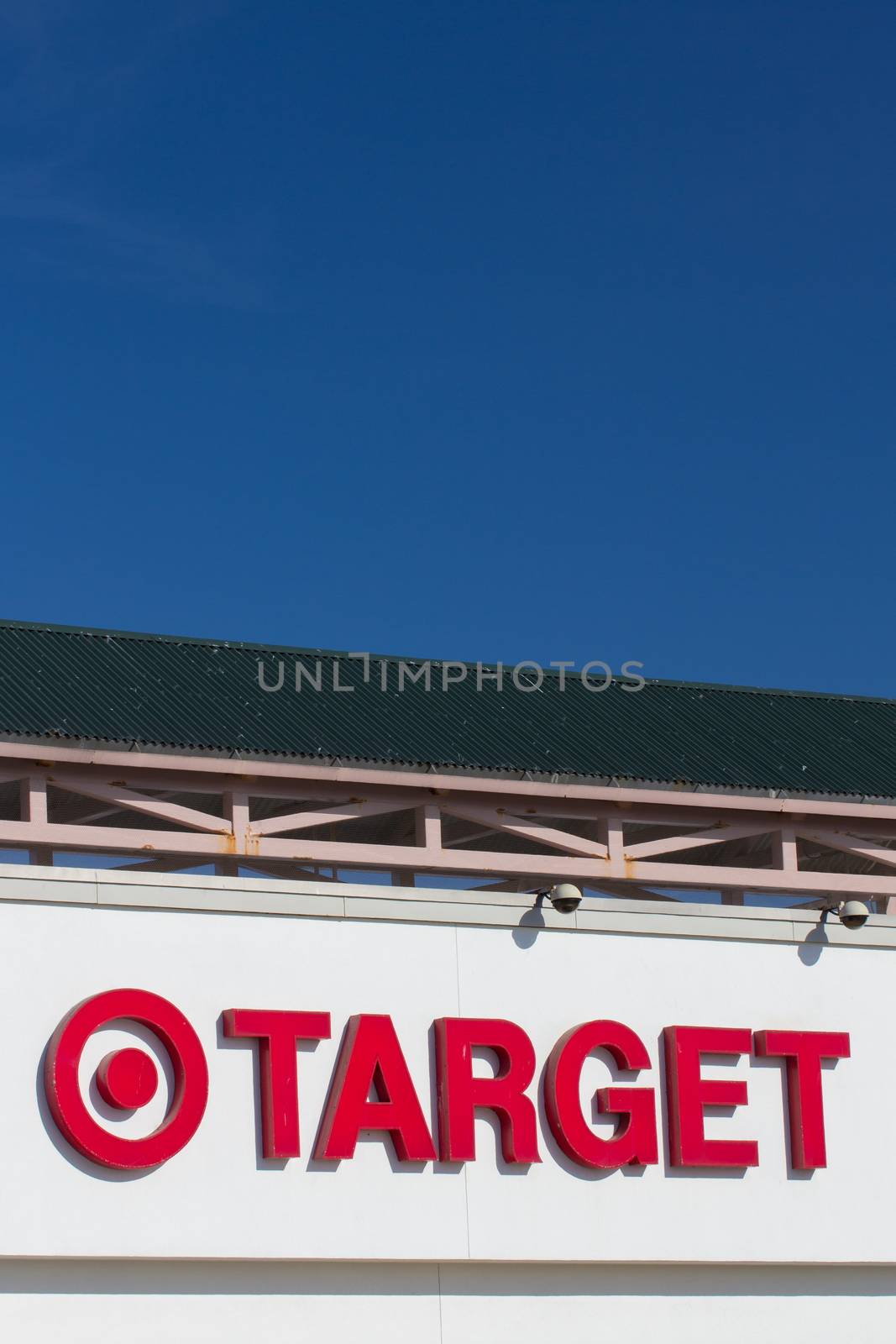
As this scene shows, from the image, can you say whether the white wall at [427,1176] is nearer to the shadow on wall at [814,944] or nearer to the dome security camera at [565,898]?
the shadow on wall at [814,944]

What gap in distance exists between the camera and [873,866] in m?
29.2

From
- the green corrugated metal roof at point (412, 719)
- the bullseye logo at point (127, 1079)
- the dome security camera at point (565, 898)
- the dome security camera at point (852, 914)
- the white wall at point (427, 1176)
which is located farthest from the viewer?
the green corrugated metal roof at point (412, 719)

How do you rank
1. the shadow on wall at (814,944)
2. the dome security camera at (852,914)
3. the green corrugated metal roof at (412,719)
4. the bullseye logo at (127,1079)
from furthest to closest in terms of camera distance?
the green corrugated metal roof at (412,719) < the shadow on wall at (814,944) < the dome security camera at (852,914) < the bullseye logo at (127,1079)

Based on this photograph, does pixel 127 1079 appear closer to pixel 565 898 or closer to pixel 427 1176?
pixel 427 1176

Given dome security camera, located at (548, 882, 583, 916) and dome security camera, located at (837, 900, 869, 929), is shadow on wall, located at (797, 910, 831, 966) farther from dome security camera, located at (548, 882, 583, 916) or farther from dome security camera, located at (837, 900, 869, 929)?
dome security camera, located at (548, 882, 583, 916)

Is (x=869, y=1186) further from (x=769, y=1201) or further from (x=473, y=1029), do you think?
(x=473, y=1029)

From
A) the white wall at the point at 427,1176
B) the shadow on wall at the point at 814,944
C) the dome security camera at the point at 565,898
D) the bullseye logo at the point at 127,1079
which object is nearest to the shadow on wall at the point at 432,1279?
the white wall at the point at 427,1176

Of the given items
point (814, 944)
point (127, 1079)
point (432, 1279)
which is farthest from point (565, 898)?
point (127, 1079)

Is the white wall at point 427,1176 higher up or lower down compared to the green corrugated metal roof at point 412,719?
lower down

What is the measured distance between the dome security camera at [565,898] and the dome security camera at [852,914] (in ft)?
A: 9.59

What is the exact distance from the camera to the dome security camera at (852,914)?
19.8 meters

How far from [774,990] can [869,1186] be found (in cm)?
206

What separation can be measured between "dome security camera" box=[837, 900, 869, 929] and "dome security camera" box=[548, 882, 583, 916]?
292 centimetres

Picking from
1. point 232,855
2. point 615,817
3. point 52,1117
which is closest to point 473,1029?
point 52,1117
